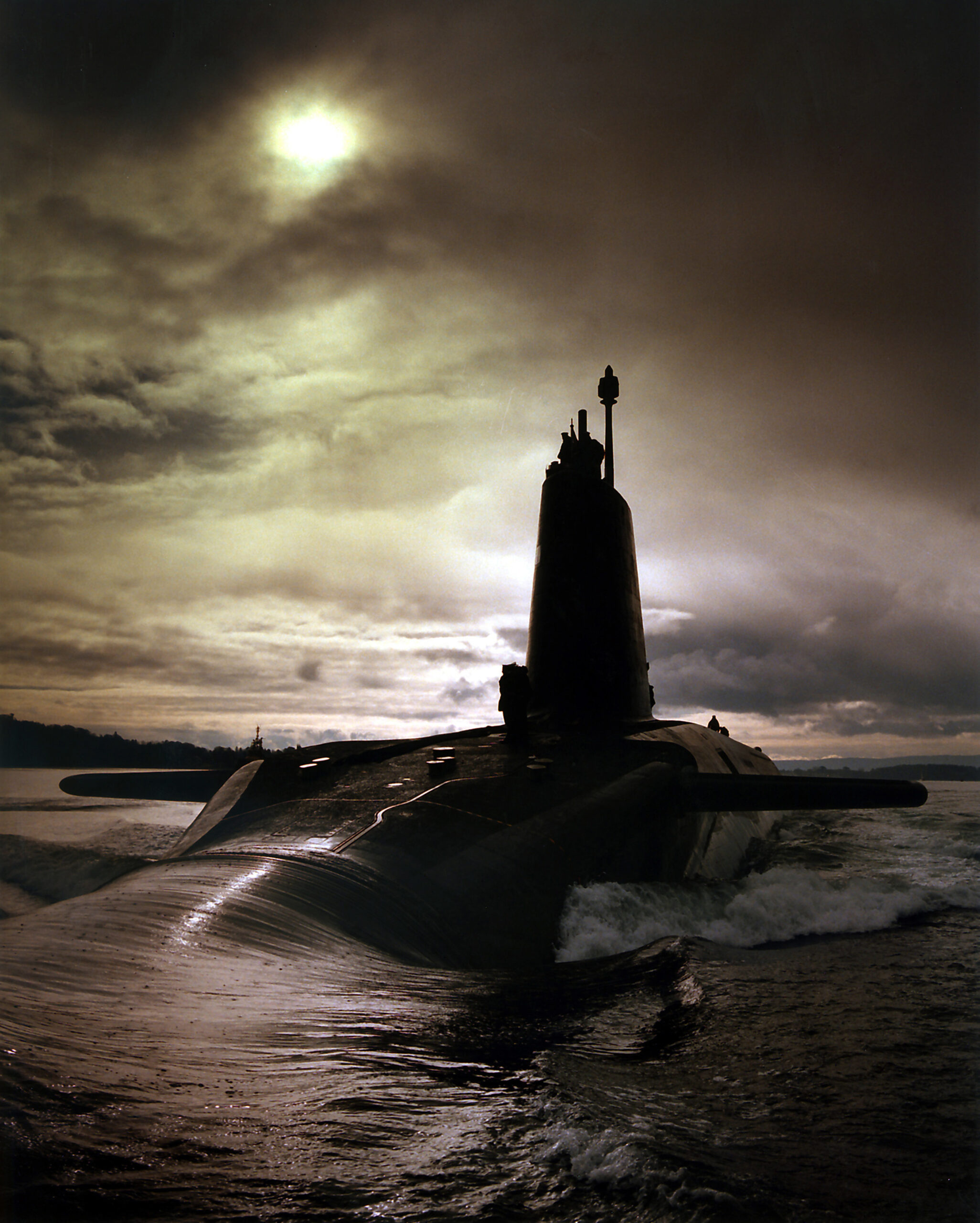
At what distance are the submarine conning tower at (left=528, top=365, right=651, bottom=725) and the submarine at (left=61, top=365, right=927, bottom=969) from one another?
0.03 m

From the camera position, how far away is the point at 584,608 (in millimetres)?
14438

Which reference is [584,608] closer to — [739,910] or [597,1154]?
[739,910]

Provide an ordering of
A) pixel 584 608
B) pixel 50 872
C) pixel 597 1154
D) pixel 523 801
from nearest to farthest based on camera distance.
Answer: pixel 597 1154 < pixel 523 801 < pixel 584 608 < pixel 50 872

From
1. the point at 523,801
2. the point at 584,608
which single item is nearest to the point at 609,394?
the point at 584,608

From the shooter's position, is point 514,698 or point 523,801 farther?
point 514,698

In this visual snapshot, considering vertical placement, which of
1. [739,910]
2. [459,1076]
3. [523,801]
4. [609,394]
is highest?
[609,394]

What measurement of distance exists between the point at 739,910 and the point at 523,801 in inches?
101

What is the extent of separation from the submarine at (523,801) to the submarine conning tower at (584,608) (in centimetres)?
3

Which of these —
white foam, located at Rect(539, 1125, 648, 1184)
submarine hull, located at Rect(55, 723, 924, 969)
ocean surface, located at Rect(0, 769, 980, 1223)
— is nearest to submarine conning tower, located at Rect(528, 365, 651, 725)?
submarine hull, located at Rect(55, 723, 924, 969)

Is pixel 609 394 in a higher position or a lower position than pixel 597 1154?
higher

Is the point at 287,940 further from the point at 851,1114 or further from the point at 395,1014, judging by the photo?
the point at 851,1114

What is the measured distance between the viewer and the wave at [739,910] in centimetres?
770

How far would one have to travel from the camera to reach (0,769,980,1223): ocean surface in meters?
2.66

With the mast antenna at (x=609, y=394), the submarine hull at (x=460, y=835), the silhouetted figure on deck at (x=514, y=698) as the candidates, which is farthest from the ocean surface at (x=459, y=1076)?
the mast antenna at (x=609, y=394)
